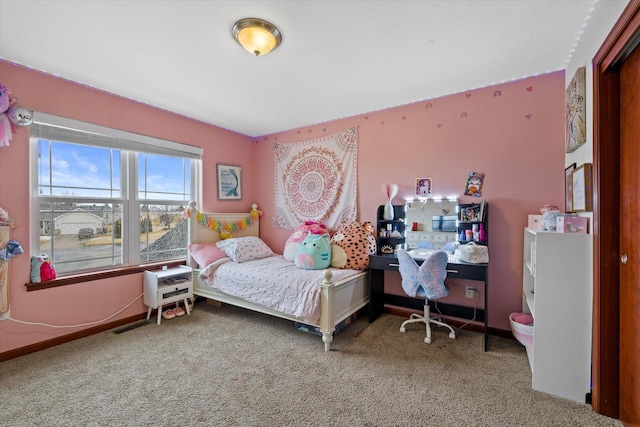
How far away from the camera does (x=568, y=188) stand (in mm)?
2184

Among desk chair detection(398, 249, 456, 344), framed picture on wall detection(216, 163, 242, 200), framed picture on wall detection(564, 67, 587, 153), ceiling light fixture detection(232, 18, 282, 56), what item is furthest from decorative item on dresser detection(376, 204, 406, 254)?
framed picture on wall detection(216, 163, 242, 200)

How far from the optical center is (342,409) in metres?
1.68

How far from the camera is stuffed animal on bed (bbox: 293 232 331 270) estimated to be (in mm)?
2967

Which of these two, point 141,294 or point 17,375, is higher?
point 141,294

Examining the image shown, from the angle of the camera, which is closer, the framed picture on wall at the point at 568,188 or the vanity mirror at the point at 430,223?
the framed picture on wall at the point at 568,188

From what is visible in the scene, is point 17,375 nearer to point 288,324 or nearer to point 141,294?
point 141,294

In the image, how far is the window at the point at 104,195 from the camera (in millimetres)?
2477

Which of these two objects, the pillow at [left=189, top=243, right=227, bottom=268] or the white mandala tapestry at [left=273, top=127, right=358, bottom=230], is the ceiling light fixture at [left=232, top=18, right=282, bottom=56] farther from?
the pillow at [left=189, top=243, right=227, bottom=268]

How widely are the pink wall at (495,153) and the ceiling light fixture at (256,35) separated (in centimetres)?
173

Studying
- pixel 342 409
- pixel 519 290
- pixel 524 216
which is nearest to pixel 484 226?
pixel 524 216

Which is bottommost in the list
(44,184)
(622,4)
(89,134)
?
(44,184)

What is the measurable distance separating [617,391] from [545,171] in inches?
64.9

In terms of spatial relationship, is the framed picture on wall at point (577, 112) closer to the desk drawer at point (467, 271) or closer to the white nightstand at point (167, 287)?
the desk drawer at point (467, 271)

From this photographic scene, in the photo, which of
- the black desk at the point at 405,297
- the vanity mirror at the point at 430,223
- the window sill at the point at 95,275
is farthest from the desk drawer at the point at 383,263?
the window sill at the point at 95,275
